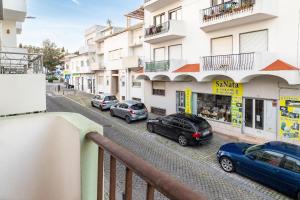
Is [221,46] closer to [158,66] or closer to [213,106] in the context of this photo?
[213,106]

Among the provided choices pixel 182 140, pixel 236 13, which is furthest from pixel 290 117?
pixel 236 13

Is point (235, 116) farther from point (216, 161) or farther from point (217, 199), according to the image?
point (217, 199)

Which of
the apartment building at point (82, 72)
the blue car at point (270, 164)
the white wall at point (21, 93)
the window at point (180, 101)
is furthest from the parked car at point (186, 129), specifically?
the apartment building at point (82, 72)

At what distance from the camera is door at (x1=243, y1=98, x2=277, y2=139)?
13276 millimetres

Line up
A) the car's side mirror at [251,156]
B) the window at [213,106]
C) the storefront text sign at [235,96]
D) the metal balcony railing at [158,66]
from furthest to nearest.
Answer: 1. the metal balcony railing at [158,66]
2. the window at [213,106]
3. the storefront text sign at [235,96]
4. the car's side mirror at [251,156]

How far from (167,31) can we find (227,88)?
20.4 ft

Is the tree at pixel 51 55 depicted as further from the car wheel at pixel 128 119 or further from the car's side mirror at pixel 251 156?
the car's side mirror at pixel 251 156

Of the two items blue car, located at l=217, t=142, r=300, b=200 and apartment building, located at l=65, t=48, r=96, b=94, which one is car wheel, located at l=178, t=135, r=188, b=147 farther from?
apartment building, located at l=65, t=48, r=96, b=94

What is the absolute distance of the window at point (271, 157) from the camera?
8.30 m

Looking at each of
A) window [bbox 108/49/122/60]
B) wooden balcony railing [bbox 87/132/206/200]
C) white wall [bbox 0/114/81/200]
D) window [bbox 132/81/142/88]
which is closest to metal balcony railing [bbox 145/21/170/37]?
window [bbox 132/81/142/88]

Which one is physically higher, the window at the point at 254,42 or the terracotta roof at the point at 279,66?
the window at the point at 254,42

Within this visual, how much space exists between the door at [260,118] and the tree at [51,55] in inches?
2462

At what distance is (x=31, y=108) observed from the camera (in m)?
6.98

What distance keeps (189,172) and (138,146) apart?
3.95 meters
